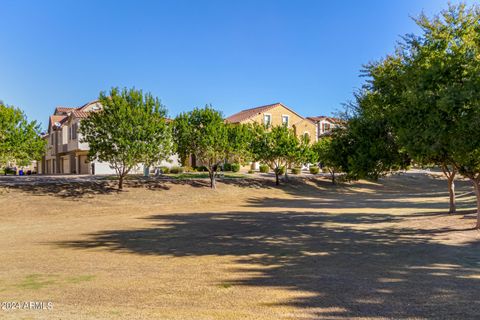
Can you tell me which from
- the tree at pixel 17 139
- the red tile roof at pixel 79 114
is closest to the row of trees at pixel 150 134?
the tree at pixel 17 139

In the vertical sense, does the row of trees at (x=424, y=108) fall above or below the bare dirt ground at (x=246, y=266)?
above

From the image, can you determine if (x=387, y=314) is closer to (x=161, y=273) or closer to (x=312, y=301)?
(x=312, y=301)

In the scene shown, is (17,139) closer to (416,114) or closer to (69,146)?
(69,146)

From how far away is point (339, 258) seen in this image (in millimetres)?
10727

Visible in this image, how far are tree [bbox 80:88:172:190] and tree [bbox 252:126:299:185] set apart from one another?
504 inches

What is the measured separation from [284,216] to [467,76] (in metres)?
11.8

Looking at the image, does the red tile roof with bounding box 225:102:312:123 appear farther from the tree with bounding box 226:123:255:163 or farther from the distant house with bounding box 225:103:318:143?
the tree with bounding box 226:123:255:163

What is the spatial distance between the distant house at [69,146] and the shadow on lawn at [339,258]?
27045mm

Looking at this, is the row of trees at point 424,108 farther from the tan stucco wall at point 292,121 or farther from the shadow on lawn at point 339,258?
the tan stucco wall at point 292,121

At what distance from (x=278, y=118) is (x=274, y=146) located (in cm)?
1741

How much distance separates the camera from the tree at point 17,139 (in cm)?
2755

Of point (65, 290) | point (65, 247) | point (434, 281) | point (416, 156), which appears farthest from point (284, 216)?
point (65, 290)

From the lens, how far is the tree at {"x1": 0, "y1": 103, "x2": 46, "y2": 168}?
27547 millimetres

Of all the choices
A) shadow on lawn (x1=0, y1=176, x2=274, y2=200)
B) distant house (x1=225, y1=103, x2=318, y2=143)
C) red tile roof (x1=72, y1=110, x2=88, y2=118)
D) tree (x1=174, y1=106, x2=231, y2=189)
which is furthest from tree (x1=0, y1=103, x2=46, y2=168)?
distant house (x1=225, y1=103, x2=318, y2=143)
